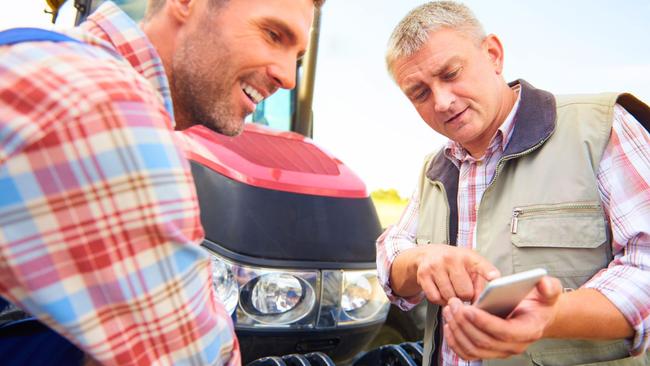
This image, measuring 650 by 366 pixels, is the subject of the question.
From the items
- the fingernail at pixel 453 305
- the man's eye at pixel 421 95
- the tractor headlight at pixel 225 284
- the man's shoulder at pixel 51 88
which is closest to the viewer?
the man's shoulder at pixel 51 88

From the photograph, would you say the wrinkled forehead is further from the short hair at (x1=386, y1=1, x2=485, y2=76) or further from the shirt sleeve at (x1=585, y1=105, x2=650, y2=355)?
the shirt sleeve at (x1=585, y1=105, x2=650, y2=355)

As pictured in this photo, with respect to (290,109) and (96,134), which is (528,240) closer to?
(96,134)

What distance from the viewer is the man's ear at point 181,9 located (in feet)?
4.28

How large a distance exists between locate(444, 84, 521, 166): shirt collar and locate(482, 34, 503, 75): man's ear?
0.11m

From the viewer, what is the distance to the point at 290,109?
308 centimetres

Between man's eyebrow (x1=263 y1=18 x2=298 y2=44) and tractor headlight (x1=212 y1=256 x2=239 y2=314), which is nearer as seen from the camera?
man's eyebrow (x1=263 y1=18 x2=298 y2=44)

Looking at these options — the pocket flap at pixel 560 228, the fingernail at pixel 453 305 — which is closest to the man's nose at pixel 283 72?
the fingernail at pixel 453 305

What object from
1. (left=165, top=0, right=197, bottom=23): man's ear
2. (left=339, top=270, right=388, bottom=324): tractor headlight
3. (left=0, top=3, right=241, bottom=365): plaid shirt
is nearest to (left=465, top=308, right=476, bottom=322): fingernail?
(left=0, top=3, right=241, bottom=365): plaid shirt

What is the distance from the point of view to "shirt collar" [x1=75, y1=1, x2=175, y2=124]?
1.02 metres

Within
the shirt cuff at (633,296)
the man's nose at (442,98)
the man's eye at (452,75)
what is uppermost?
the man's eye at (452,75)

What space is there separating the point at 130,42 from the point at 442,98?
3.55ft

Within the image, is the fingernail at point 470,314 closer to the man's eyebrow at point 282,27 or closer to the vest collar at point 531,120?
the vest collar at point 531,120

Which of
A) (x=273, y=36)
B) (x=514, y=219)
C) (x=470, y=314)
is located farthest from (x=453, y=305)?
(x=273, y=36)

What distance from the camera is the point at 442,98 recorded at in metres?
1.70
